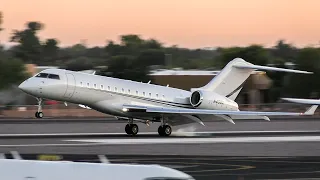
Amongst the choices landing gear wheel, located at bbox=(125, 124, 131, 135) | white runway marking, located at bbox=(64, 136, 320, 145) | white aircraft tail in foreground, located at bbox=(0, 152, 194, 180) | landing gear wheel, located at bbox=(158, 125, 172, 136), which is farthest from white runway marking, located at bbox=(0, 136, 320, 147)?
white aircraft tail in foreground, located at bbox=(0, 152, 194, 180)

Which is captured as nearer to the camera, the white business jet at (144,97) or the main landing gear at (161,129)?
the white business jet at (144,97)

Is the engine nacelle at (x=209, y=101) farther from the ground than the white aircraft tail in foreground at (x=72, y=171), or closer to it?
closer to it

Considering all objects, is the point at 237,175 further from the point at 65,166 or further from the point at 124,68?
the point at 124,68

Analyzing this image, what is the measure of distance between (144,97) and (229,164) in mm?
16001

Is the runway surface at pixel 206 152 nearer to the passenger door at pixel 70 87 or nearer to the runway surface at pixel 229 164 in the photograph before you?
the runway surface at pixel 229 164

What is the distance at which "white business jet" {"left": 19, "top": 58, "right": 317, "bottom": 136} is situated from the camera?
35.7 metres

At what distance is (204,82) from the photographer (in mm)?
87188

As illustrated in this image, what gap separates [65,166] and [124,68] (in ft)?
303

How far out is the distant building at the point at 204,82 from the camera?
285ft

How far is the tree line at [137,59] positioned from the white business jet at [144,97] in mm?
47650

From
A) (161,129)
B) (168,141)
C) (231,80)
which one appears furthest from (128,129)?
(231,80)

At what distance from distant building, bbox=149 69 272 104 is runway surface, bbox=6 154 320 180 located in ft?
199

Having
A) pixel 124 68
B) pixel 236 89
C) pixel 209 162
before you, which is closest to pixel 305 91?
pixel 124 68

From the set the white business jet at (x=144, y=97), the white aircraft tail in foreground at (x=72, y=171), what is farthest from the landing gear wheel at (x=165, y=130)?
the white aircraft tail in foreground at (x=72, y=171)
